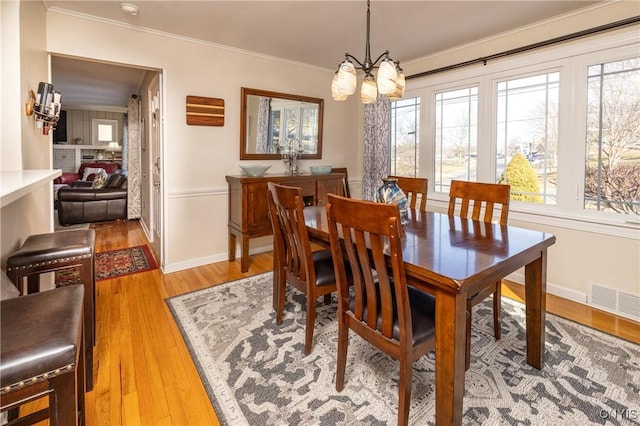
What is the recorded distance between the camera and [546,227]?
2969 mm

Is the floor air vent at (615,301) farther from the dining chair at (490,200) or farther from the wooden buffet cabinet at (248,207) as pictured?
the wooden buffet cabinet at (248,207)

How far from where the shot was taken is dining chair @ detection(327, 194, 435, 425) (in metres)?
1.28

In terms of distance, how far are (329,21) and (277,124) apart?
1441 mm

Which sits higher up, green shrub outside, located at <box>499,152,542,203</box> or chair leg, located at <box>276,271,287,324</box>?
green shrub outside, located at <box>499,152,542,203</box>

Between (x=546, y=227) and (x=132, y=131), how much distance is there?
242 inches

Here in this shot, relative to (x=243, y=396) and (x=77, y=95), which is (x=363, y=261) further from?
(x=77, y=95)

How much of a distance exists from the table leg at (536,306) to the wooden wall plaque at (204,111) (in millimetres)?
3158

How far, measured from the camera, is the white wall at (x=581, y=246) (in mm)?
2479

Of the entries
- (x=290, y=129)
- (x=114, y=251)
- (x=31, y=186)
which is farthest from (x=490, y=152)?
(x=114, y=251)

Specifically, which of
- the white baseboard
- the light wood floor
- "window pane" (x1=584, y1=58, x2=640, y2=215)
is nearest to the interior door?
the light wood floor

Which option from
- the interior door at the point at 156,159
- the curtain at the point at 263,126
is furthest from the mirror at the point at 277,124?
the interior door at the point at 156,159

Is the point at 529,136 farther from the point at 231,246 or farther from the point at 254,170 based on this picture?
the point at 231,246

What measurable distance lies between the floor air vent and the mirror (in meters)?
3.26

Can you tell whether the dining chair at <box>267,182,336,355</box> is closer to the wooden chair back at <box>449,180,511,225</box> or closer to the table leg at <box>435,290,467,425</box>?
the table leg at <box>435,290,467,425</box>
